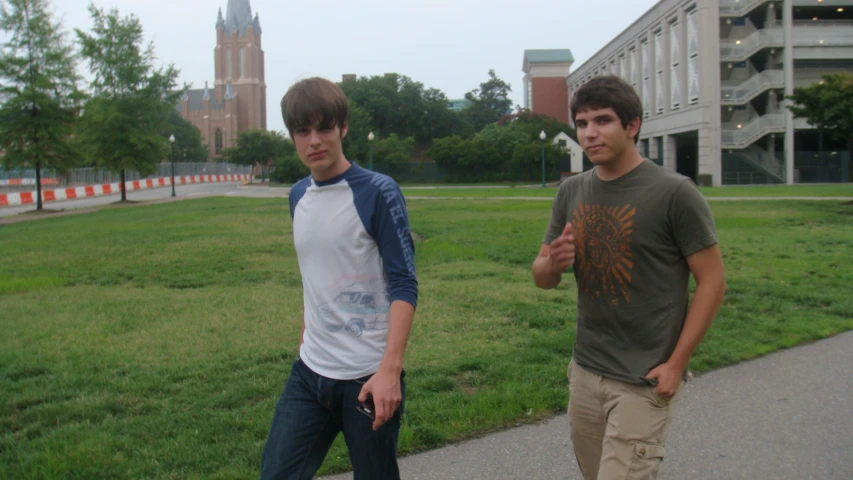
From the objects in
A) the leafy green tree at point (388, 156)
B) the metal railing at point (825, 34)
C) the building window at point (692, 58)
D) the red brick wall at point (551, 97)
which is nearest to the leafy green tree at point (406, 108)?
the red brick wall at point (551, 97)

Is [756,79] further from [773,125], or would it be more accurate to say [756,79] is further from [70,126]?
[70,126]

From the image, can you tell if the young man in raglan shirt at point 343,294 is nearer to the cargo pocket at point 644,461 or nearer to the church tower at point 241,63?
the cargo pocket at point 644,461

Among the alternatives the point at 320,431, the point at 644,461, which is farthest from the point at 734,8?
the point at 320,431

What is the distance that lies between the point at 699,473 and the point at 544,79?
85431 mm

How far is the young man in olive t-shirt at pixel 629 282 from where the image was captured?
2.62 metres

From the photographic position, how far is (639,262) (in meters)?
2.69

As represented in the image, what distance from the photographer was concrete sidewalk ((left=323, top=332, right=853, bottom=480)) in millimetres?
4125

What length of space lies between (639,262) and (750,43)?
5096 cm

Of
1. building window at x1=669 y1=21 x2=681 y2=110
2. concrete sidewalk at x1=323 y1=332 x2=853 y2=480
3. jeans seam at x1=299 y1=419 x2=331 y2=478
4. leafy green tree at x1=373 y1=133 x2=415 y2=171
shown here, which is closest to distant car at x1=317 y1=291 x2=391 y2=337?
jeans seam at x1=299 y1=419 x2=331 y2=478

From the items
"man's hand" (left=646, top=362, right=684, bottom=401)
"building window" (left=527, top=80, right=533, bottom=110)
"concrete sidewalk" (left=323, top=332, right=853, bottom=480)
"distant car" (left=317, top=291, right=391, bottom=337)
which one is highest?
"building window" (left=527, top=80, right=533, bottom=110)

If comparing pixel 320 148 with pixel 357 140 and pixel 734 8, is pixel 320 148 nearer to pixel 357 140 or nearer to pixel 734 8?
pixel 734 8

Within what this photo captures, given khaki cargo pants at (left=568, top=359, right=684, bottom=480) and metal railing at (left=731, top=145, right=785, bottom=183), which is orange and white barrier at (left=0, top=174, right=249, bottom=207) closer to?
metal railing at (left=731, top=145, right=785, bottom=183)

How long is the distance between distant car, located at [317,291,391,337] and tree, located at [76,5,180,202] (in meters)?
35.0

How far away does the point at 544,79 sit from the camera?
86.5m
